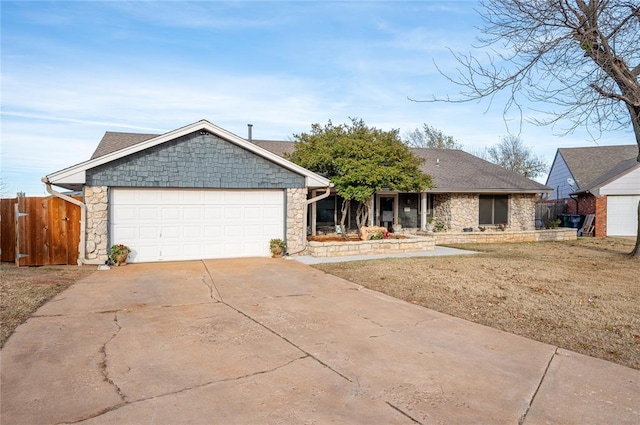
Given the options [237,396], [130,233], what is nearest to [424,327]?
[237,396]

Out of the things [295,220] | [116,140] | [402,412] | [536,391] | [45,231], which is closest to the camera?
[402,412]

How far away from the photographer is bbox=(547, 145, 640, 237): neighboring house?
66.5 feet

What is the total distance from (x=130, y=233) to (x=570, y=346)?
405 inches

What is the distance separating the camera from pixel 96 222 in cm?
1052

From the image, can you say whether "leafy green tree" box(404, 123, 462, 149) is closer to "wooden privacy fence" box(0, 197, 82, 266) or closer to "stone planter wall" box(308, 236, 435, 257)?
"stone planter wall" box(308, 236, 435, 257)

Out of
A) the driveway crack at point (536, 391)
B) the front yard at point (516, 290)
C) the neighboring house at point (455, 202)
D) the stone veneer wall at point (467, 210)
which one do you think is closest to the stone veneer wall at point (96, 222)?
the front yard at point (516, 290)

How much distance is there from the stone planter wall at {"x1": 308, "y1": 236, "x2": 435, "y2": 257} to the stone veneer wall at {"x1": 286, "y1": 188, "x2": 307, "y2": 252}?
45 cm

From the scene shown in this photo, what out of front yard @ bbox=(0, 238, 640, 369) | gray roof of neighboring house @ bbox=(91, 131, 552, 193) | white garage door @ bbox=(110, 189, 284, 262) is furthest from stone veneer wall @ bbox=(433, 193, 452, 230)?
white garage door @ bbox=(110, 189, 284, 262)

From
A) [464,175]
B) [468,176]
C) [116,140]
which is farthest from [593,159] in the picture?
[116,140]

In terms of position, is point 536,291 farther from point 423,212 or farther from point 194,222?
point 423,212

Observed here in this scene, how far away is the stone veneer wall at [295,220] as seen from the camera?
1244cm

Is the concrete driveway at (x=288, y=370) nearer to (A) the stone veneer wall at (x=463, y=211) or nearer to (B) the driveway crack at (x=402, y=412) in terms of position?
(B) the driveway crack at (x=402, y=412)

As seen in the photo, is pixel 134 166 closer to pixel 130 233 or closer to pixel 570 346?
pixel 130 233

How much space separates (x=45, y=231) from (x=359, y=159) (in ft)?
31.0
